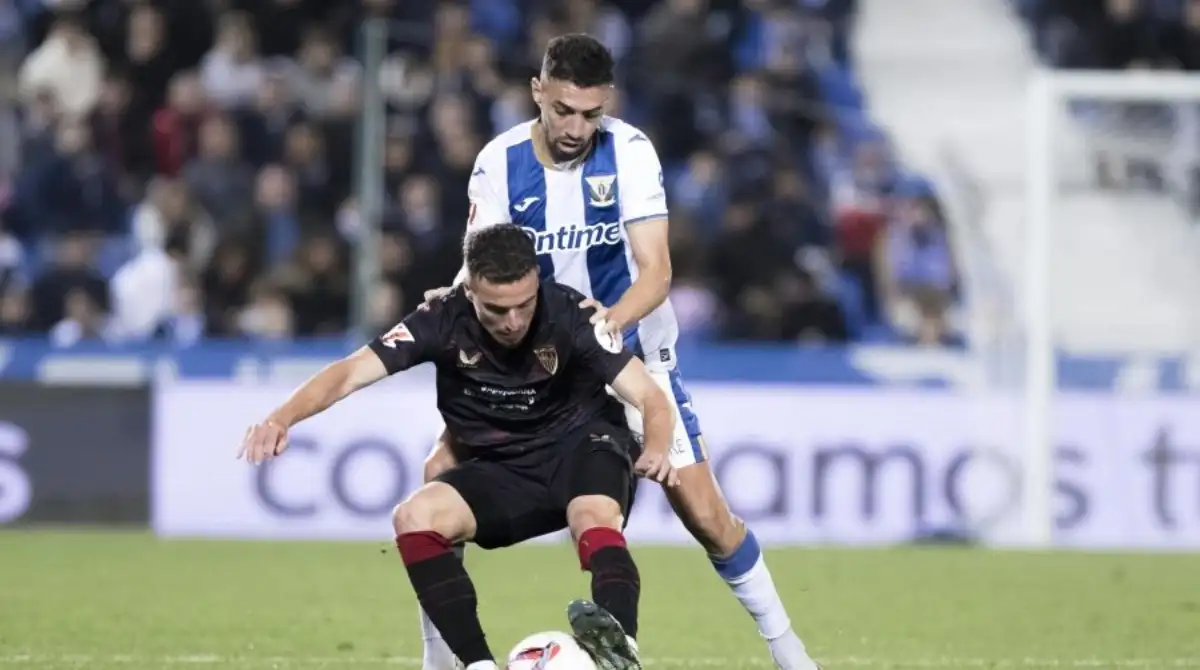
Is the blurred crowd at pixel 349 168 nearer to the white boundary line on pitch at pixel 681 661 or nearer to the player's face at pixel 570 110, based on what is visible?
the white boundary line on pitch at pixel 681 661

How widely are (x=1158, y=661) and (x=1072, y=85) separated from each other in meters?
6.58

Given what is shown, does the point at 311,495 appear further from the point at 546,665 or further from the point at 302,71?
the point at 546,665

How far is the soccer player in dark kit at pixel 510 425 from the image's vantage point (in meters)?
6.29

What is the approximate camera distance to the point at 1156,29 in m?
16.1

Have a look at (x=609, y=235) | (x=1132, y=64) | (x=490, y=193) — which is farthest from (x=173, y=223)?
(x=609, y=235)

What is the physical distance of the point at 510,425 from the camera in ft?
22.2

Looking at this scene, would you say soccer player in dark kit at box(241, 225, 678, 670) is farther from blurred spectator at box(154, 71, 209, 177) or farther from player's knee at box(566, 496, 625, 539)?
blurred spectator at box(154, 71, 209, 177)

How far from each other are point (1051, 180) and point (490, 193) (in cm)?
775

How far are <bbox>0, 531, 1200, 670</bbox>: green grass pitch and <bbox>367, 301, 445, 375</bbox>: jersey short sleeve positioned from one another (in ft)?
2.33

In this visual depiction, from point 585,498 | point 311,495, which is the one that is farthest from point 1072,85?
point 585,498

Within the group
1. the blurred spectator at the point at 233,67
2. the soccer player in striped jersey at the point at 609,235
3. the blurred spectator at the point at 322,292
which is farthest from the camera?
the blurred spectator at the point at 233,67

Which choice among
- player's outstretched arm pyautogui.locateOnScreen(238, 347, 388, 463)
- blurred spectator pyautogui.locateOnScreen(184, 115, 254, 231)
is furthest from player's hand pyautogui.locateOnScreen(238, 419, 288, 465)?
blurred spectator pyautogui.locateOnScreen(184, 115, 254, 231)

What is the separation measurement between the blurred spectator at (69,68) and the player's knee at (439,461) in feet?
31.4

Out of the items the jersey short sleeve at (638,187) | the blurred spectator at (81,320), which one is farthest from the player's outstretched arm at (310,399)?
the blurred spectator at (81,320)
